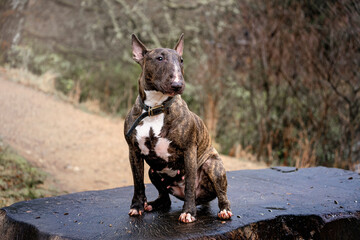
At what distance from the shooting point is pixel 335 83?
340 inches

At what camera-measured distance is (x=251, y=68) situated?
9633 mm

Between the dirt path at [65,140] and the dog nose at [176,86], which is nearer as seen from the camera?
the dog nose at [176,86]

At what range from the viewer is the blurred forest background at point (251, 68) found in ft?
27.7

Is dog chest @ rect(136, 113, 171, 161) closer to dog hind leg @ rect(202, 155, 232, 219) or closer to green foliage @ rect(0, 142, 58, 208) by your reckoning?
dog hind leg @ rect(202, 155, 232, 219)

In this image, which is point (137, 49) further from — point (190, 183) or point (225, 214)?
point (225, 214)

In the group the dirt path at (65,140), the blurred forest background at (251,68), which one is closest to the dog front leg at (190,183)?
the dirt path at (65,140)

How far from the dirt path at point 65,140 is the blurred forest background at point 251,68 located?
4.37ft

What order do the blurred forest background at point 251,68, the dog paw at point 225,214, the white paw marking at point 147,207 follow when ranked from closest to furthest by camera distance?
1. the dog paw at point 225,214
2. the white paw marking at point 147,207
3. the blurred forest background at point 251,68

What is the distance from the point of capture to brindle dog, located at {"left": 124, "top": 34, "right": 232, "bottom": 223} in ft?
9.73

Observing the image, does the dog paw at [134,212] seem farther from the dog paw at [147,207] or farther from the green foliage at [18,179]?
the green foliage at [18,179]

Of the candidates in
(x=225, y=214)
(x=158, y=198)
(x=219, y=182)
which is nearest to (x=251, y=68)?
(x=158, y=198)

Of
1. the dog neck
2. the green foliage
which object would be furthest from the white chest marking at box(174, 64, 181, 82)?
the green foliage

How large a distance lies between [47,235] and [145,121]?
109 cm

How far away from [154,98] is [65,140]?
217 inches
